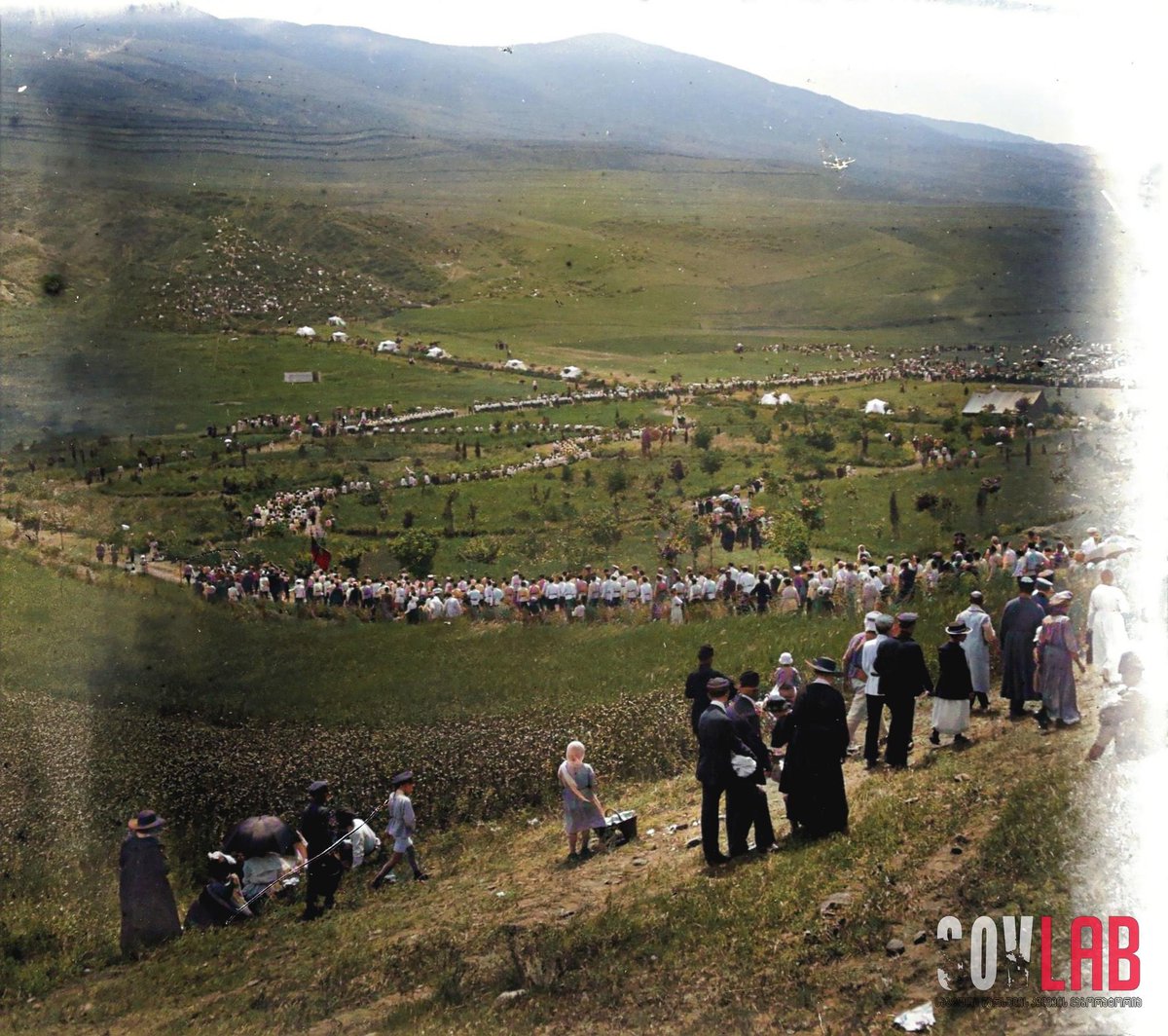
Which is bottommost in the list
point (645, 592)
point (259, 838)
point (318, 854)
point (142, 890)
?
point (142, 890)

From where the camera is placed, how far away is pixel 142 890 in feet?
35.9

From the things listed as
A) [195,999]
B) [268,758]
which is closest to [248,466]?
[268,758]

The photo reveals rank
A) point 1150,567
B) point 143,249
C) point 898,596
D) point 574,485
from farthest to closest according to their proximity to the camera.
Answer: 1. point 143,249
2. point 574,485
3. point 898,596
4. point 1150,567

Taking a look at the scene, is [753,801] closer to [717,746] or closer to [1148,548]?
[717,746]

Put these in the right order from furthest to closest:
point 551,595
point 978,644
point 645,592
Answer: point 551,595 < point 645,592 < point 978,644

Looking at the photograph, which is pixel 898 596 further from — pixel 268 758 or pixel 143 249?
pixel 143 249

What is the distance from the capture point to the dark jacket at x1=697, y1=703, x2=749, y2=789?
9.70 m

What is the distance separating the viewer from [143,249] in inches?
1093

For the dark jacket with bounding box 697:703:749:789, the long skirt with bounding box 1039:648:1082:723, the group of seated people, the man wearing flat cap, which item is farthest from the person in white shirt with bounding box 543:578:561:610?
the dark jacket with bounding box 697:703:749:789

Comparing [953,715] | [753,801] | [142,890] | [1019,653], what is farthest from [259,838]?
[1019,653]

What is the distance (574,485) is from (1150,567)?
12.3m

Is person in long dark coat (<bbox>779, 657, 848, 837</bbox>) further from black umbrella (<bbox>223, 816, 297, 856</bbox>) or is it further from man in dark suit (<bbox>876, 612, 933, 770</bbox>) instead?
black umbrella (<bbox>223, 816, 297, 856</bbox>)

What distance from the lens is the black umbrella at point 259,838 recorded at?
11672 millimetres

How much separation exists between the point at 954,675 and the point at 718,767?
267cm
